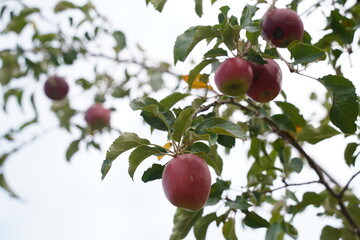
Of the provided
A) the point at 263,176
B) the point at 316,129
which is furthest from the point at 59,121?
the point at 316,129

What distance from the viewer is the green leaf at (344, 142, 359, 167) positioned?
1347mm

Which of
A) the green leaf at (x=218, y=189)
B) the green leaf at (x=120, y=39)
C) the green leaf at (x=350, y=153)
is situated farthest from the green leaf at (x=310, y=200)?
the green leaf at (x=120, y=39)

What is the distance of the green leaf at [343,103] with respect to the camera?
98 centimetres

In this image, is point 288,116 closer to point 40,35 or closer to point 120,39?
point 120,39

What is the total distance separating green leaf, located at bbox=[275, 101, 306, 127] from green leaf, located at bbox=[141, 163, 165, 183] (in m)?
0.69

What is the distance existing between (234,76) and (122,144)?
1.01 ft

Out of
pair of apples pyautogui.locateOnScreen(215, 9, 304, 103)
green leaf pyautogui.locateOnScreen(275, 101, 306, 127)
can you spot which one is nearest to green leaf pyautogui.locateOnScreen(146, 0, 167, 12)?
pair of apples pyautogui.locateOnScreen(215, 9, 304, 103)

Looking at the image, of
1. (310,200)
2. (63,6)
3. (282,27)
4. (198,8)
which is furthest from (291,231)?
(63,6)

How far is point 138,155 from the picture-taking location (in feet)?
2.98

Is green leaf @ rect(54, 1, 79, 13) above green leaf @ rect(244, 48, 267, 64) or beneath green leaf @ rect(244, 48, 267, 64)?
above

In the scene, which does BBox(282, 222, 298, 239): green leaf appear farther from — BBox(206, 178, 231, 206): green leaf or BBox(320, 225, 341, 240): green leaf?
BBox(206, 178, 231, 206): green leaf

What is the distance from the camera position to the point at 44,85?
9.82 feet

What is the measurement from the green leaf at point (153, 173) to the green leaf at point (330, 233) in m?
0.76

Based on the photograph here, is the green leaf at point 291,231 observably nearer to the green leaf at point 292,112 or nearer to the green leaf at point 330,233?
the green leaf at point 330,233
